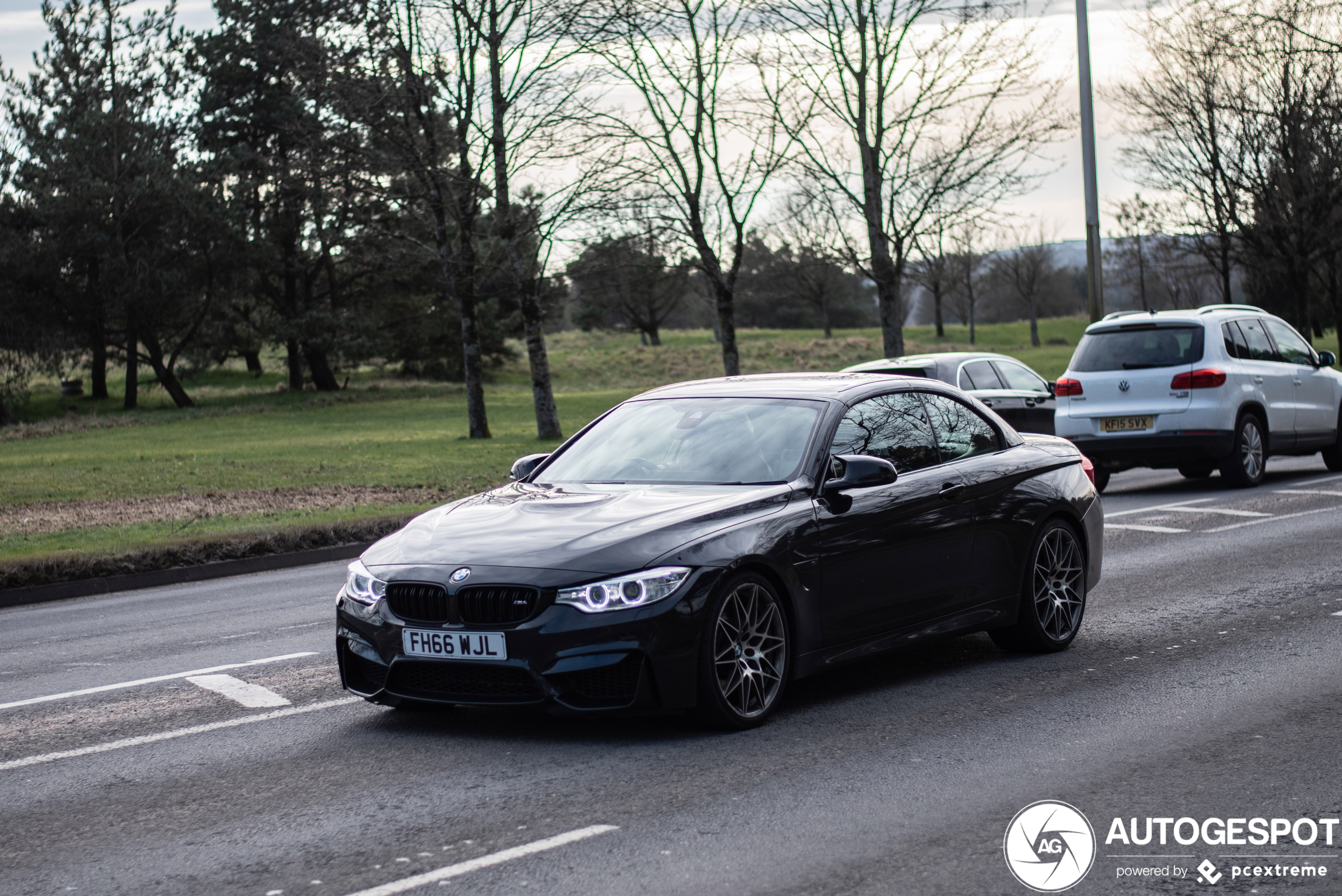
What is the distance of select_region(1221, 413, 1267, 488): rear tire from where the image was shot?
615 inches

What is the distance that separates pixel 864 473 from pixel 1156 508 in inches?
375

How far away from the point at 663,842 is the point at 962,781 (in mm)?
1293

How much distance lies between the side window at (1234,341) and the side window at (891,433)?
9.85m

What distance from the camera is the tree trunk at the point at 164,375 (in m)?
49.3

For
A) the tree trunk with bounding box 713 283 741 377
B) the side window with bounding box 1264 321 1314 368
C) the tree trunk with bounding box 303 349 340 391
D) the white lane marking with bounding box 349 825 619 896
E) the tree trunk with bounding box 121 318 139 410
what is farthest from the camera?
the tree trunk with bounding box 303 349 340 391

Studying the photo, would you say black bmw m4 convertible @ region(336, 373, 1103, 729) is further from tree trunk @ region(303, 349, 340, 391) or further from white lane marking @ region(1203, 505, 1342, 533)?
tree trunk @ region(303, 349, 340, 391)

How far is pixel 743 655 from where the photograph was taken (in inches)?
227

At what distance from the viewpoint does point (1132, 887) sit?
13.4 ft

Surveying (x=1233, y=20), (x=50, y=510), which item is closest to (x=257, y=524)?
(x=50, y=510)

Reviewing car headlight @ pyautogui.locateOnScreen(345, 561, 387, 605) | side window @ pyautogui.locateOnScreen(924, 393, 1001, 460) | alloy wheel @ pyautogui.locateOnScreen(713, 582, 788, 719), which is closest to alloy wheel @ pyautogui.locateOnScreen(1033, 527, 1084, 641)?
side window @ pyautogui.locateOnScreen(924, 393, 1001, 460)

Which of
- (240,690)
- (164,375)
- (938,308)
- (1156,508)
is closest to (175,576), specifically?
→ (240,690)

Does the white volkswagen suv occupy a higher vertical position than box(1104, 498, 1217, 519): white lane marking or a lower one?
higher

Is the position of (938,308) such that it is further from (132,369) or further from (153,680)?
(153,680)

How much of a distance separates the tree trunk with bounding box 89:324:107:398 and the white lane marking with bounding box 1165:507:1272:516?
42621 millimetres
